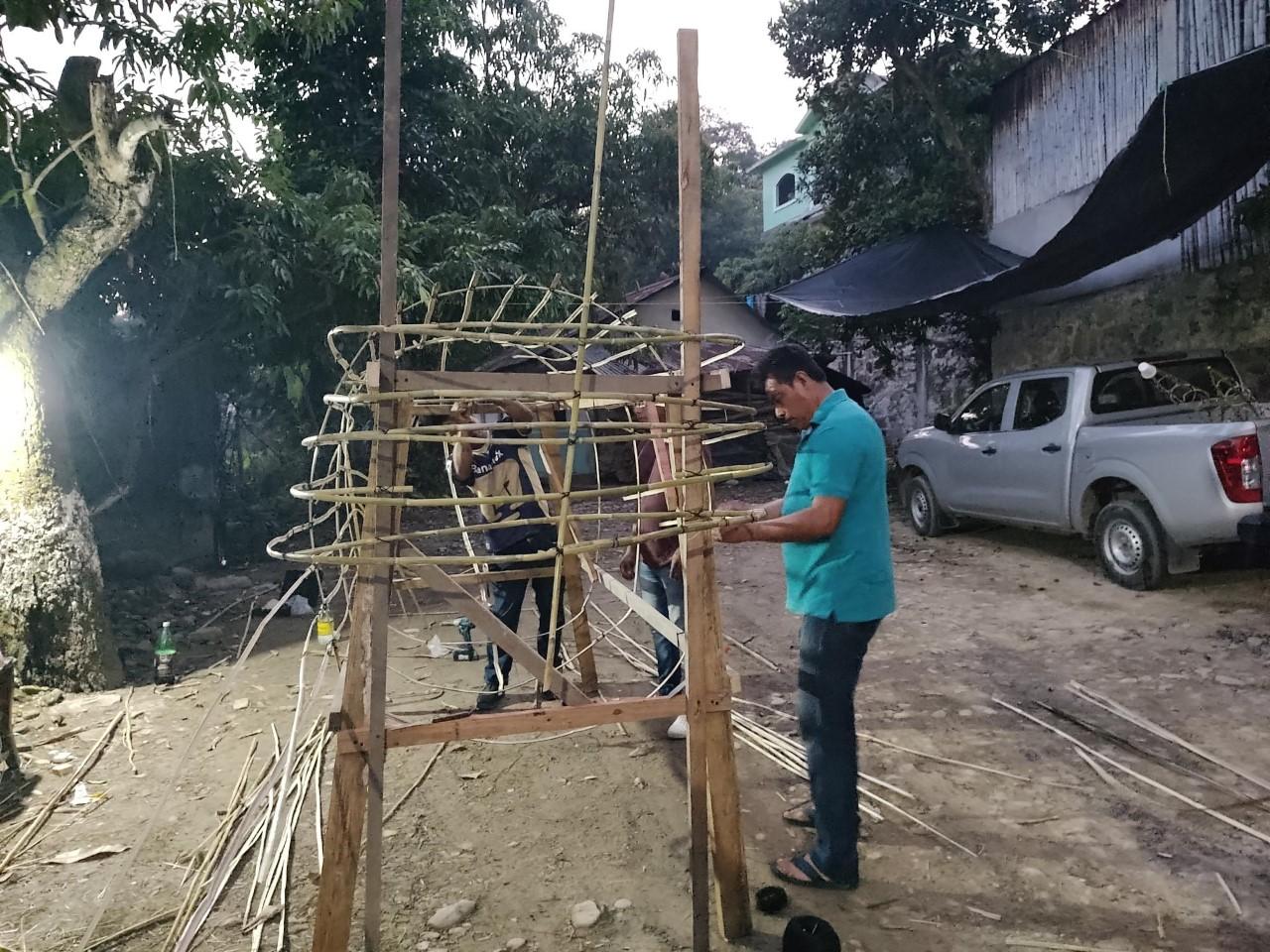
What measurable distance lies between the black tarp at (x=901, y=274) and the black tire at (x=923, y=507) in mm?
2176

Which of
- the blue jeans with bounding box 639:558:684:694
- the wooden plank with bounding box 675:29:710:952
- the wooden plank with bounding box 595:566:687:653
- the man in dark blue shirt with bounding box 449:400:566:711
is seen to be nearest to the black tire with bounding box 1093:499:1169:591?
the blue jeans with bounding box 639:558:684:694

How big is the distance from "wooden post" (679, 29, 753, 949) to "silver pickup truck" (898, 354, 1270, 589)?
4.82m

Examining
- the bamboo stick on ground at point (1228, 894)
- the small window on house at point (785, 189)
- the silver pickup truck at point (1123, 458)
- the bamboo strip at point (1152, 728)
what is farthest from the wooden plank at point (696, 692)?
the small window on house at point (785, 189)

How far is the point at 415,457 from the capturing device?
13.8 meters

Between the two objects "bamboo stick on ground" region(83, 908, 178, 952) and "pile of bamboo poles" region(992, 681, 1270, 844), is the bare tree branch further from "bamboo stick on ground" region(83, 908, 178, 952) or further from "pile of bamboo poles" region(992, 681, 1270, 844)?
"pile of bamboo poles" region(992, 681, 1270, 844)

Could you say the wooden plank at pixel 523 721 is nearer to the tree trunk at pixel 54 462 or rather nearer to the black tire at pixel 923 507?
the tree trunk at pixel 54 462

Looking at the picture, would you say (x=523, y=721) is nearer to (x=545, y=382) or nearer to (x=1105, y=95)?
(x=545, y=382)

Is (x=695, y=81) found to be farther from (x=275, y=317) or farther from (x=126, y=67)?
(x=275, y=317)

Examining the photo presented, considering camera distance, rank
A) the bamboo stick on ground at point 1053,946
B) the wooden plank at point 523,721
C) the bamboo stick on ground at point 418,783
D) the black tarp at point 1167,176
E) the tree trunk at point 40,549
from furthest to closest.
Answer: the black tarp at point 1167,176
the tree trunk at point 40,549
the bamboo stick on ground at point 418,783
the bamboo stick on ground at point 1053,946
the wooden plank at point 523,721

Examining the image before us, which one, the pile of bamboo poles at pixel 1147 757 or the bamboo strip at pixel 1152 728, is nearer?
the pile of bamboo poles at pixel 1147 757

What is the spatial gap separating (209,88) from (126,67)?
1.68ft

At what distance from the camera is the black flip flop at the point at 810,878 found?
2875 millimetres

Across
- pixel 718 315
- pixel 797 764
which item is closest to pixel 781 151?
pixel 718 315

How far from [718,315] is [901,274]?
818cm
